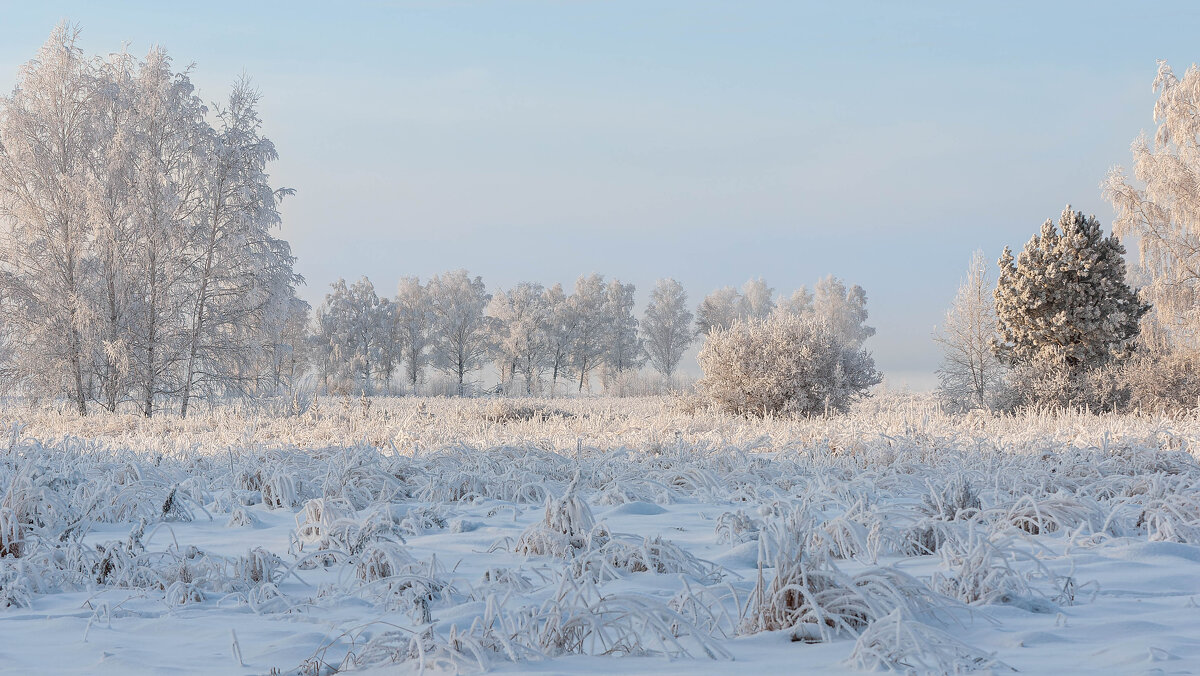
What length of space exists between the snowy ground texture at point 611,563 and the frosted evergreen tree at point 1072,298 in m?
14.3

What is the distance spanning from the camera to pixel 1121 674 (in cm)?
208

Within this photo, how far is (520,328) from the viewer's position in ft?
172

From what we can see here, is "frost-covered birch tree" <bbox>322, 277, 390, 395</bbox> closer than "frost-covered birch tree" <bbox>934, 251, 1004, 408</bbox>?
No

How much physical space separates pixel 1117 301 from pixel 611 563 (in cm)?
2042

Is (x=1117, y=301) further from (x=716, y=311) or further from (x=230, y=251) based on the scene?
(x=716, y=311)

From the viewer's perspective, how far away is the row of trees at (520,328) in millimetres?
49406

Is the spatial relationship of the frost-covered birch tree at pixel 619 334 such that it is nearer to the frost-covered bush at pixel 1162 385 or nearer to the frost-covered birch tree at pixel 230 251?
the frost-covered birch tree at pixel 230 251

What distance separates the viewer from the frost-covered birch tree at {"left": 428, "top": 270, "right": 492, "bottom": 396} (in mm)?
51562

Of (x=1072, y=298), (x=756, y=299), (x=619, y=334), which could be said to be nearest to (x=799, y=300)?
(x=756, y=299)

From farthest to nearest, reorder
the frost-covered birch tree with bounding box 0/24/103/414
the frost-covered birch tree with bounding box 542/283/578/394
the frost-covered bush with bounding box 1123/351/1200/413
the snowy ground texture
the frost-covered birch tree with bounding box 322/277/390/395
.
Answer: the frost-covered birch tree with bounding box 542/283/578/394 < the frost-covered birch tree with bounding box 322/277/390/395 < the frost-covered birch tree with bounding box 0/24/103/414 < the frost-covered bush with bounding box 1123/351/1200/413 < the snowy ground texture

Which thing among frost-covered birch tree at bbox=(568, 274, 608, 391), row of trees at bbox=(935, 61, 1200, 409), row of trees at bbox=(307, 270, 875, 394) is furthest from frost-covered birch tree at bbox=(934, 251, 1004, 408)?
frost-covered birch tree at bbox=(568, 274, 608, 391)

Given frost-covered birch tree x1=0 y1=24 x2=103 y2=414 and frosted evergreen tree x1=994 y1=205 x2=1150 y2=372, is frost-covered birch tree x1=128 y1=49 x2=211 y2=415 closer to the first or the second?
frost-covered birch tree x1=0 y1=24 x2=103 y2=414

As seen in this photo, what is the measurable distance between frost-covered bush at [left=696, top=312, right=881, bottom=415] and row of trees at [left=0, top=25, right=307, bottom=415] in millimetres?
13438

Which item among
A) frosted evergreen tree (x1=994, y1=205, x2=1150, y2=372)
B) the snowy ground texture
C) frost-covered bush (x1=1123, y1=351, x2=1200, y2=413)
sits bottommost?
the snowy ground texture
